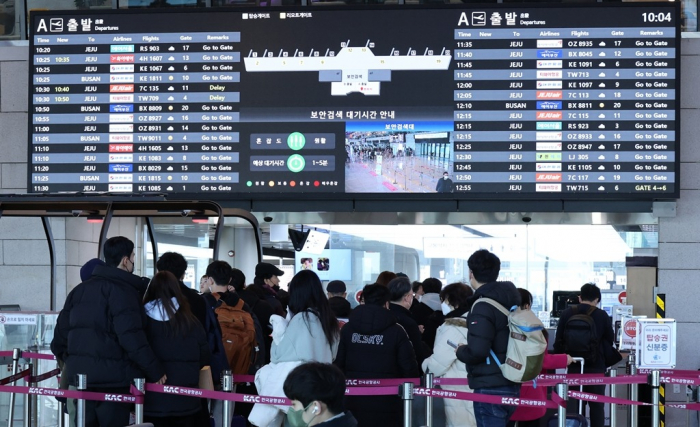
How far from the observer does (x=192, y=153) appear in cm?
961

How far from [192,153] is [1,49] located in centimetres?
258

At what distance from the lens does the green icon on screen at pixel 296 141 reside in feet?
31.1

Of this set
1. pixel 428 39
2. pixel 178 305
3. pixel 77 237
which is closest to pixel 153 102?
pixel 77 237

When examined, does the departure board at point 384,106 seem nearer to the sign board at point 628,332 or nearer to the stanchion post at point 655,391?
the sign board at point 628,332

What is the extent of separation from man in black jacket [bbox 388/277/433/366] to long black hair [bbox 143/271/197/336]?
1672 mm

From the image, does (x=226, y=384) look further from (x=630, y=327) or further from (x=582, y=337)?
(x=630, y=327)

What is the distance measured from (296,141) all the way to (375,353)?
3.55 metres

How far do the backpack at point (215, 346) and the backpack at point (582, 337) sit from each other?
331 cm

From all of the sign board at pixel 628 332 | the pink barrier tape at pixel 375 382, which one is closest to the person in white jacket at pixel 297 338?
the pink barrier tape at pixel 375 382

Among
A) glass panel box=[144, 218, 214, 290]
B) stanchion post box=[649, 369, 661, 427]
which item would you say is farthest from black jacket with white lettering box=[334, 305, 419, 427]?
glass panel box=[144, 218, 214, 290]

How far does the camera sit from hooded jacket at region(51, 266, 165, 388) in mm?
5805

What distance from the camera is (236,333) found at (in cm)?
715

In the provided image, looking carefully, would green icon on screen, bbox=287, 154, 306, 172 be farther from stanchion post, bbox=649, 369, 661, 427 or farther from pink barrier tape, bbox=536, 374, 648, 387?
stanchion post, bbox=649, 369, 661, 427

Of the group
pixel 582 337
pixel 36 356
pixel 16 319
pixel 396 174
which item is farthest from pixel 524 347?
pixel 16 319
